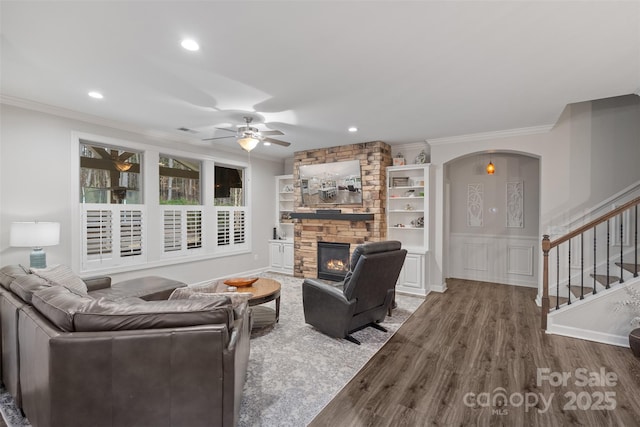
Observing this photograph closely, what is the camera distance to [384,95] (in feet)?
11.2

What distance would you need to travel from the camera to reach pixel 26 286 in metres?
2.24

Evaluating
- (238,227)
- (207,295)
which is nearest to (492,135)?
(207,295)

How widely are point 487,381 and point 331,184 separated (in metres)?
4.24

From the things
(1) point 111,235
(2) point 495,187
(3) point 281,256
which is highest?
(2) point 495,187

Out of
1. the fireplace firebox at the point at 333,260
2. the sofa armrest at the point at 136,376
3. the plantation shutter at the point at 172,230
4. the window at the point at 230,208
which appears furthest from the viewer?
the window at the point at 230,208

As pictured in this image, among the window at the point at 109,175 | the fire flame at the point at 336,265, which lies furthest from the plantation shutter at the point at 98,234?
the fire flame at the point at 336,265

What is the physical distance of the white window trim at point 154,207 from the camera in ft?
13.5

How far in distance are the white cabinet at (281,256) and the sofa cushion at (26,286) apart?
4758mm

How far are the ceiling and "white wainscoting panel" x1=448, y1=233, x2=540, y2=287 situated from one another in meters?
2.59

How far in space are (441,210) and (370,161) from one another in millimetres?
1540

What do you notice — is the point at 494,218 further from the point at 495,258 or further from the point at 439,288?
the point at 439,288

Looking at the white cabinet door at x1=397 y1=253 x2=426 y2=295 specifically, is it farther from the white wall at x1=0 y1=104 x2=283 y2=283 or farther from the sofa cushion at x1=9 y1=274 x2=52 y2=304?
the sofa cushion at x1=9 y1=274 x2=52 y2=304

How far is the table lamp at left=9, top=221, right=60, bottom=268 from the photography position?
3.34 metres

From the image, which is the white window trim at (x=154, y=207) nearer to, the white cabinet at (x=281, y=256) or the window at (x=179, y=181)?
the window at (x=179, y=181)
